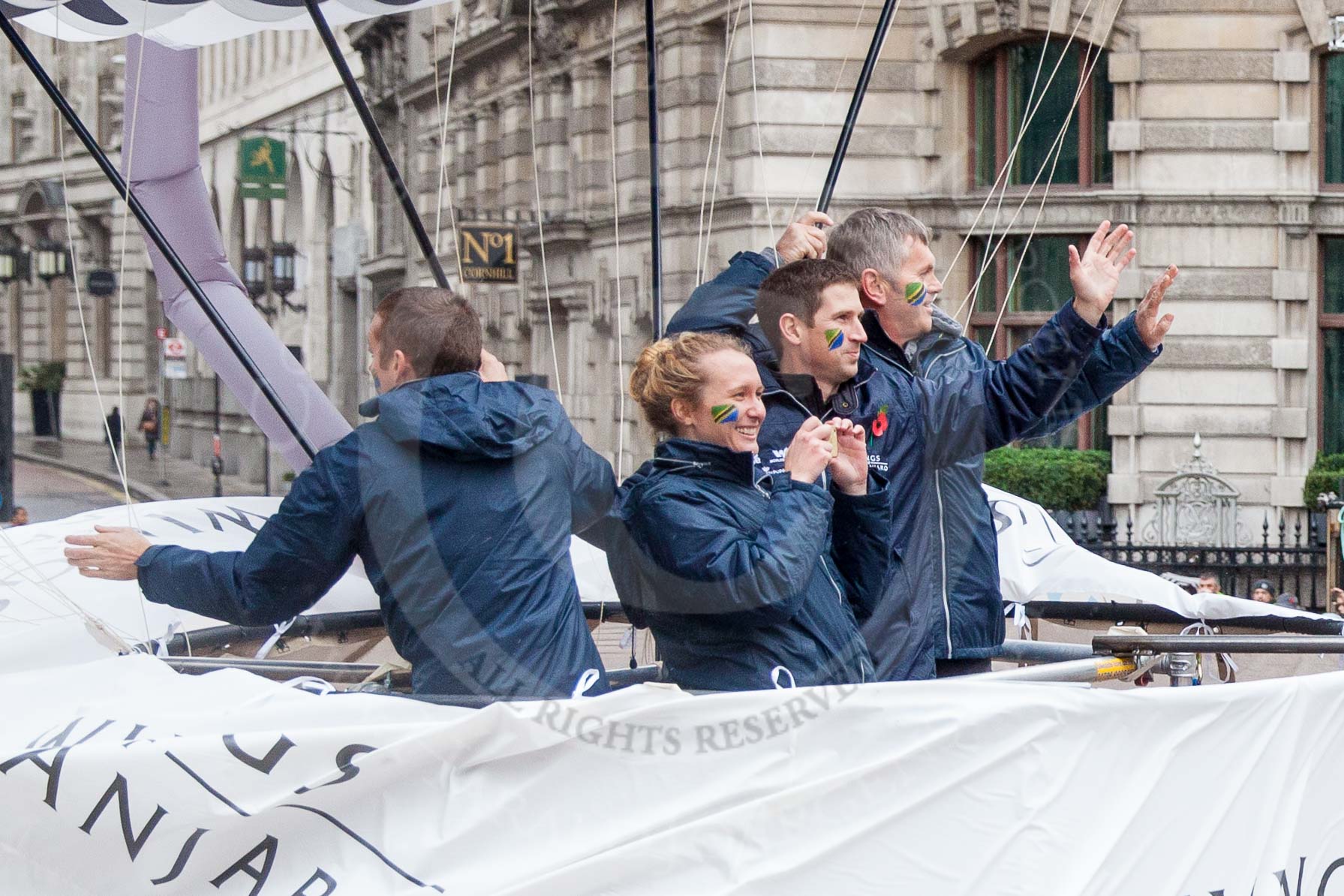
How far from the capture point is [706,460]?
3359 millimetres

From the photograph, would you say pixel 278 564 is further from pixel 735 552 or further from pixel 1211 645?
pixel 1211 645

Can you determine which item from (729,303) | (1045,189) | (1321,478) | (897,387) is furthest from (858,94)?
(1321,478)

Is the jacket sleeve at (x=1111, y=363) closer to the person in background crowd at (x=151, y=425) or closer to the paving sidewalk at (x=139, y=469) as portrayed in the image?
the paving sidewalk at (x=139, y=469)

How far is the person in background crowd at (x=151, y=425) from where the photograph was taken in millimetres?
33531

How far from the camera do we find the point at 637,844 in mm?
3051

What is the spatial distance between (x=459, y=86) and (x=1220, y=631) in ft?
46.2

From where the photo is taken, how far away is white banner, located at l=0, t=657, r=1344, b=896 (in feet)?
10.1

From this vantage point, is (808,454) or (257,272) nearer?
(808,454)

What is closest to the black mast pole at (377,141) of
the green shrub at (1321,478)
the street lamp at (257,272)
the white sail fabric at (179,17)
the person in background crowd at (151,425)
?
the white sail fabric at (179,17)

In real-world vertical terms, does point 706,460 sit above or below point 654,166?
below

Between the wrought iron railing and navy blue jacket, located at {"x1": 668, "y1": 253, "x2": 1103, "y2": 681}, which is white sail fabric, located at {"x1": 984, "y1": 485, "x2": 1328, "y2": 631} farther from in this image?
the wrought iron railing

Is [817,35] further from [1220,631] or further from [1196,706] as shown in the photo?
[1196,706]

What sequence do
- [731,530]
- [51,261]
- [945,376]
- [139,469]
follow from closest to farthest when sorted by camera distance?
[731,530], [945,376], [139,469], [51,261]

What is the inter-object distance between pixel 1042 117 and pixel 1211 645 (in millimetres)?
15038
